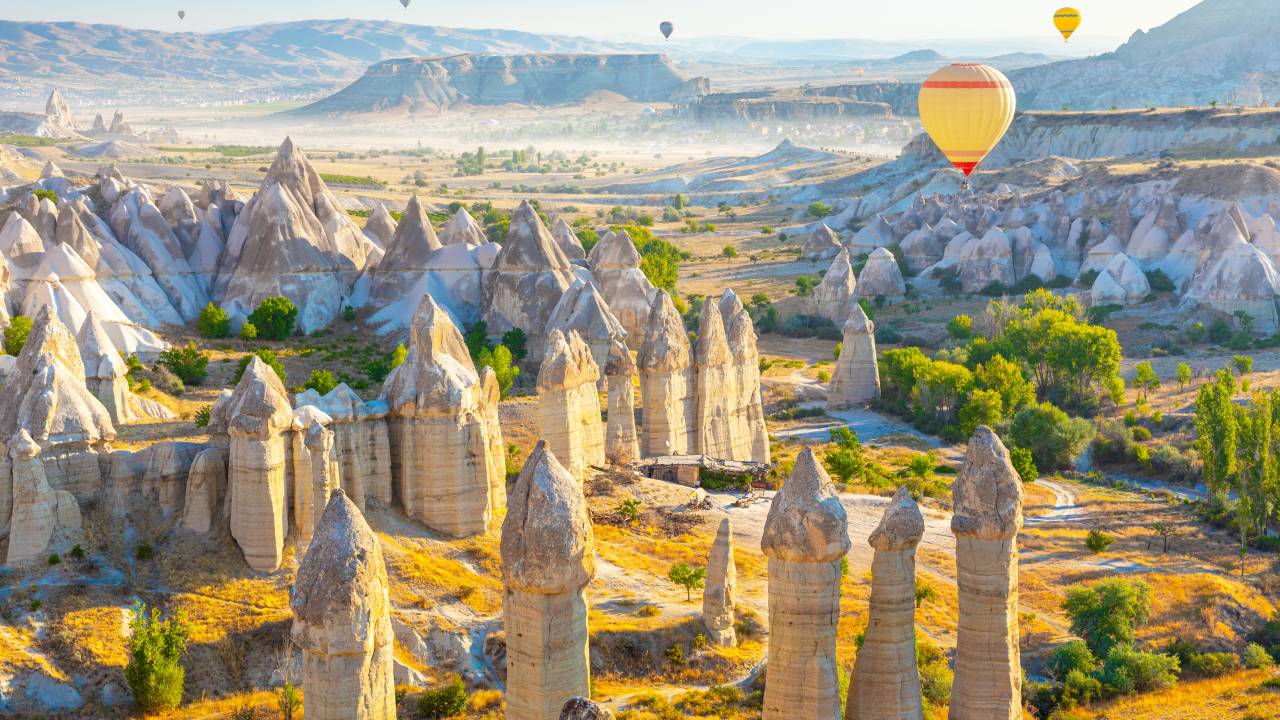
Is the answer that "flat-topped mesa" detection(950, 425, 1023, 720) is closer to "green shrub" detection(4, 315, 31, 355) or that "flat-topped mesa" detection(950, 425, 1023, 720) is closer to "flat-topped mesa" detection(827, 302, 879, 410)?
"green shrub" detection(4, 315, 31, 355)

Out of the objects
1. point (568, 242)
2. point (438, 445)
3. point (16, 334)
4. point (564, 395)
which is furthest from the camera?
point (568, 242)

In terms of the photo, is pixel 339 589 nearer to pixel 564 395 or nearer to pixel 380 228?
pixel 564 395

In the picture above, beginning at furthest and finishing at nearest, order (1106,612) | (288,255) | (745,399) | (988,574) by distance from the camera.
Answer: (288,255), (745,399), (1106,612), (988,574)

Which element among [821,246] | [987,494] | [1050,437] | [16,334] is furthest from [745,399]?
[821,246]

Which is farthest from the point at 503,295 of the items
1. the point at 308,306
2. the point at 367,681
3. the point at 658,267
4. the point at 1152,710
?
the point at 367,681

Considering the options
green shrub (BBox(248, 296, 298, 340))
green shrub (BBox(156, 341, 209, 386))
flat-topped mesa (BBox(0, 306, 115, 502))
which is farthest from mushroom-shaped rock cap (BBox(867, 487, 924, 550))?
green shrub (BBox(248, 296, 298, 340))

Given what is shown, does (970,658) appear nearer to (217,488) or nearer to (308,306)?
(217,488)
